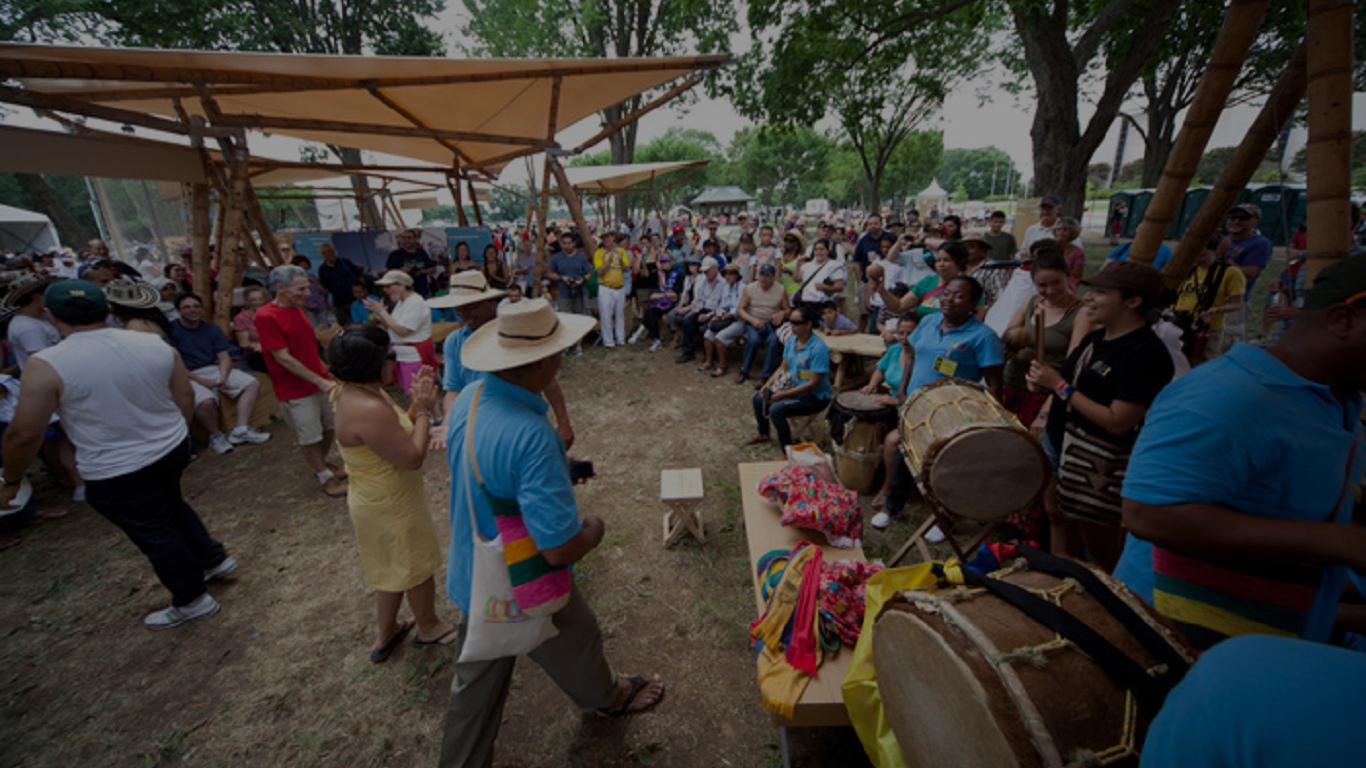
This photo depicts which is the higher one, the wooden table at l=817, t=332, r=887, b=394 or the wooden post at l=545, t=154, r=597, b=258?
the wooden post at l=545, t=154, r=597, b=258

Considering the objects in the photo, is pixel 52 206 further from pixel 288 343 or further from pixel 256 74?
pixel 288 343

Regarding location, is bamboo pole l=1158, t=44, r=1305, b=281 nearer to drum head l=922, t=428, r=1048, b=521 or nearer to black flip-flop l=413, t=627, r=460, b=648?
drum head l=922, t=428, r=1048, b=521

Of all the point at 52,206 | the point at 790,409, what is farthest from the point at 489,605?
the point at 52,206

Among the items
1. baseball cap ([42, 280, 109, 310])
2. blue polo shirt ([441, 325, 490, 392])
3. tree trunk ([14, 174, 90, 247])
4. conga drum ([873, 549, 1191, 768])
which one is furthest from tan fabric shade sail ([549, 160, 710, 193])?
tree trunk ([14, 174, 90, 247])

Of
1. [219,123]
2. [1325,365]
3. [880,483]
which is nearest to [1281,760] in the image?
[1325,365]

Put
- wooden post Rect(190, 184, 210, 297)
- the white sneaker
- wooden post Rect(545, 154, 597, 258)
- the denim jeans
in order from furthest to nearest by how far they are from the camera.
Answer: wooden post Rect(545, 154, 597, 258)
wooden post Rect(190, 184, 210, 297)
the white sneaker
the denim jeans

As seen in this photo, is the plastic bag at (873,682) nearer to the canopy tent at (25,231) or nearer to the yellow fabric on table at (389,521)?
the yellow fabric on table at (389,521)

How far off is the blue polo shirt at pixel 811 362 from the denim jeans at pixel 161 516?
15.4ft

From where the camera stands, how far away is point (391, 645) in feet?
9.98

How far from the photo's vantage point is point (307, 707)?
2736mm

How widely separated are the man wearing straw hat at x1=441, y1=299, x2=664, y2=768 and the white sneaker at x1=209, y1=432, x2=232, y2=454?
5.63 meters

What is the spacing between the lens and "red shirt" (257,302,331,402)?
4.09m

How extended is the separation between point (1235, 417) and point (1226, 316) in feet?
18.6

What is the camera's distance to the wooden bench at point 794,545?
2053mm
